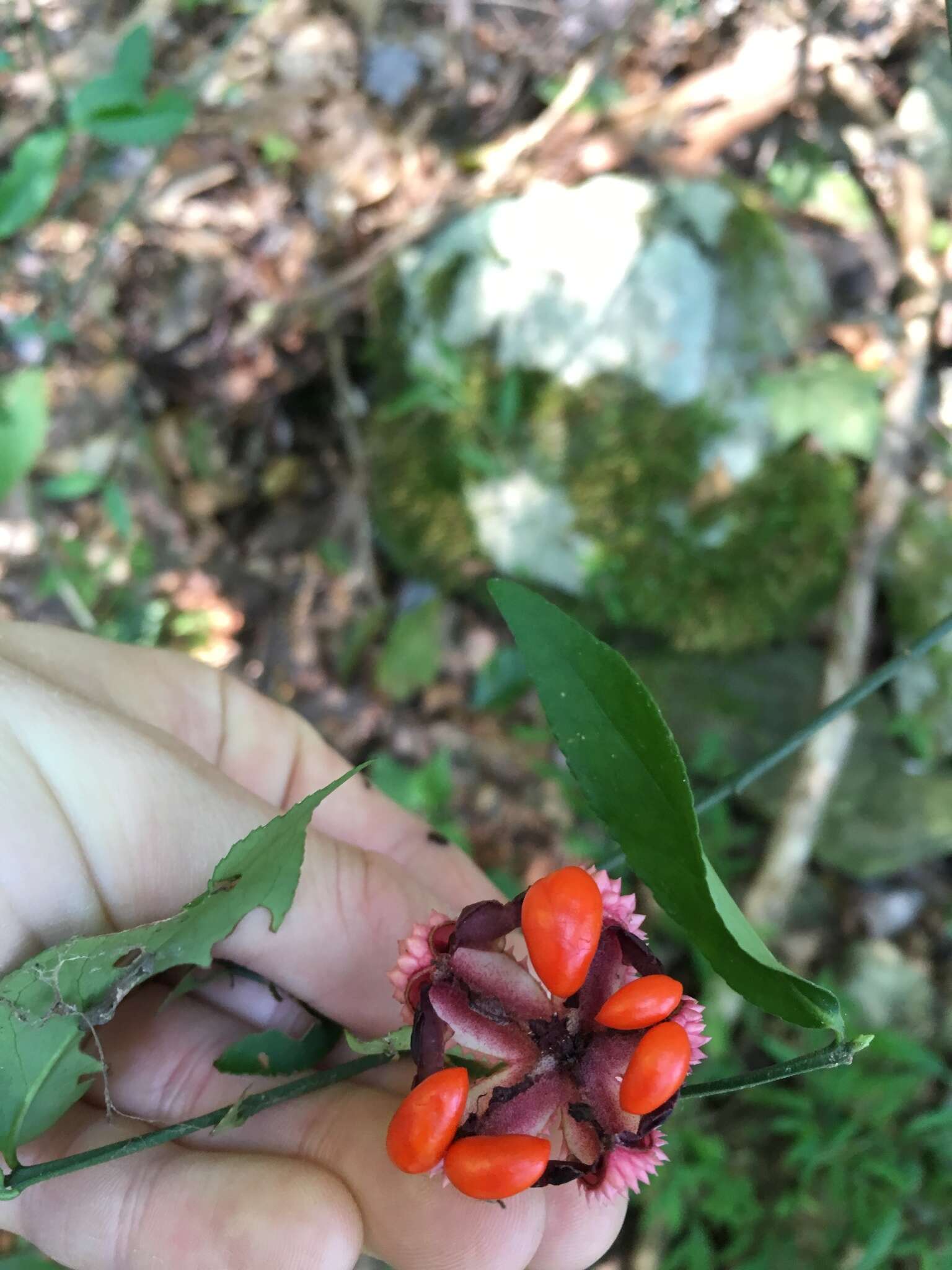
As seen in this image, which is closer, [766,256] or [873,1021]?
[873,1021]

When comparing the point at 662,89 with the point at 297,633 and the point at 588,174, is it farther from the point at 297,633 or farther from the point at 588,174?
the point at 297,633

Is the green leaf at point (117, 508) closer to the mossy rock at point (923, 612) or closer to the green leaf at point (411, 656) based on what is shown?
the green leaf at point (411, 656)

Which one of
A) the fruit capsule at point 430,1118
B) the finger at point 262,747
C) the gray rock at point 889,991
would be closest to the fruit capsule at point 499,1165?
the fruit capsule at point 430,1118

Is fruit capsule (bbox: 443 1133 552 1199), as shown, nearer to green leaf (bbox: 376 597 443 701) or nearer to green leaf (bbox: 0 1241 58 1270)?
green leaf (bbox: 0 1241 58 1270)

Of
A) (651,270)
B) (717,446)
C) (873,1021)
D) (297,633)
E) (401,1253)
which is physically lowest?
(873,1021)

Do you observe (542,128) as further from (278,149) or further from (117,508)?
(117,508)

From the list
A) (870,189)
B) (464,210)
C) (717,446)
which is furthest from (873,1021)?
(464,210)
